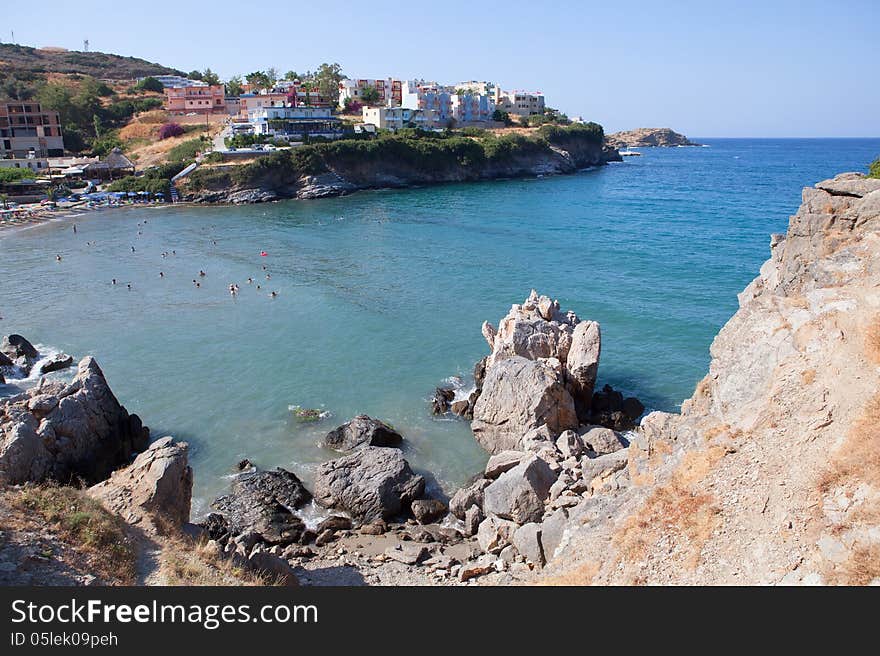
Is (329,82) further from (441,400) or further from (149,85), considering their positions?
(441,400)

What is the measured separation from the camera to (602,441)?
77.0 feet

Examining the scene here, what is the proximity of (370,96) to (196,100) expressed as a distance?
38021 mm

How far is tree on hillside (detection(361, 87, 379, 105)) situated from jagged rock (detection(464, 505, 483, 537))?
139 m

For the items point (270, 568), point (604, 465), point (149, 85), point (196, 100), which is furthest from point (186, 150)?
point (270, 568)


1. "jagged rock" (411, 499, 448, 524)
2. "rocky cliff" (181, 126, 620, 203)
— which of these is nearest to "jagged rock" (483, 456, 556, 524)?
"jagged rock" (411, 499, 448, 524)

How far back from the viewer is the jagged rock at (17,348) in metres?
33.3

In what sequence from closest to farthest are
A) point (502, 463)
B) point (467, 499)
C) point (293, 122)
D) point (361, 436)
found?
point (467, 499) → point (502, 463) → point (361, 436) → point (293, 122)

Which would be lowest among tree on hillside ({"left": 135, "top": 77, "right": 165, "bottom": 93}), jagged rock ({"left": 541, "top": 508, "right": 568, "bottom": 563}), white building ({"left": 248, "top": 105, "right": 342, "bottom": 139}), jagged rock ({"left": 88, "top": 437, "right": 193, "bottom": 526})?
jagged rock ({"left": 541, "top": 508, "right": 568, "bottom": 563})

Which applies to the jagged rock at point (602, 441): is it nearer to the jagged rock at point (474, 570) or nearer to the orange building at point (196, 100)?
the jagged rock at point (474, 570)

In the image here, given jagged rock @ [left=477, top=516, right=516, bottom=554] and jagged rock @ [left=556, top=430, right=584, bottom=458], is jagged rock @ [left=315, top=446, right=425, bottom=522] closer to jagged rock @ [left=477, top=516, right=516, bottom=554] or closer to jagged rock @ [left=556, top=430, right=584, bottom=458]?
jagged rock @ [left=477, top=516, right=516, bottom=554]

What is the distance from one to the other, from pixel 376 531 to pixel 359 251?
142 ft

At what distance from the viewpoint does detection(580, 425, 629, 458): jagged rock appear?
23.1m

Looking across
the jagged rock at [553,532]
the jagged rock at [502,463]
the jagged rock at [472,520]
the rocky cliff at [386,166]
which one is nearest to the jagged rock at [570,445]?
the jagged rock at [502,463]

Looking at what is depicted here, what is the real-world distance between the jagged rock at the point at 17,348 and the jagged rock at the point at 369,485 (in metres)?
20.8
